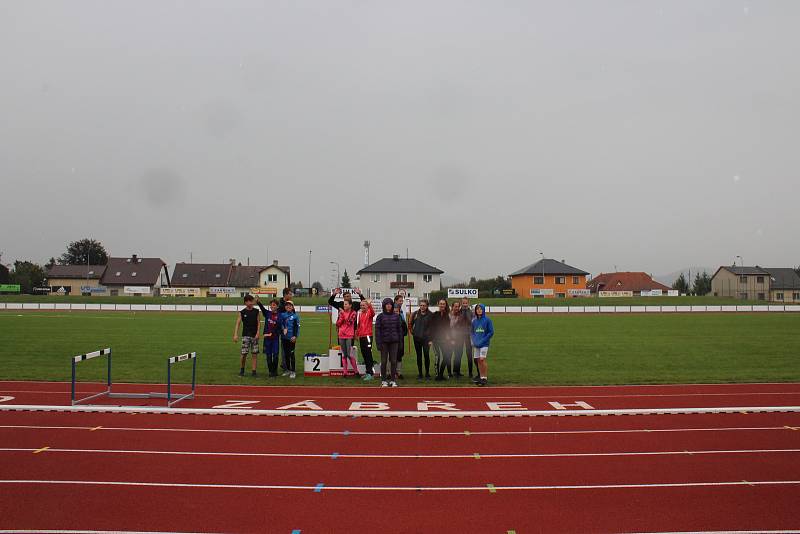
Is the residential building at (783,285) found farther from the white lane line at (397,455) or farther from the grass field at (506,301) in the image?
the white lane line at (397,455)

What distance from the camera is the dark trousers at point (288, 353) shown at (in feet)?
44.4

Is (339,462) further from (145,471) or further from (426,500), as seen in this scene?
(145,471)

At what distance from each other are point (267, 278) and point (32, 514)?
76386mm

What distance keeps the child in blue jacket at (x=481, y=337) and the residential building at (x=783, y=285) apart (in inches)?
3479

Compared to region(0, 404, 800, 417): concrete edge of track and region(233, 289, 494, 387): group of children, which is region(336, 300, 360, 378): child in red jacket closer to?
region(233, 289, 494, 387): group of children

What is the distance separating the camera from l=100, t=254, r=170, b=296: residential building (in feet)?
265

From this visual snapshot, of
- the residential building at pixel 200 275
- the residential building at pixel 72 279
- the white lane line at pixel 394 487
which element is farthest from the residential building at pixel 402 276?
the white lane line at pixel 394 487

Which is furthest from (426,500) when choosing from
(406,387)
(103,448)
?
(406,387)

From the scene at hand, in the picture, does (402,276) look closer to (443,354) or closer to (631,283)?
(631,283)

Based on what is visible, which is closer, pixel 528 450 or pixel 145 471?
pixel 145 471

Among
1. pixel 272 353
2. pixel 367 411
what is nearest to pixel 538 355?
pixel 272 353

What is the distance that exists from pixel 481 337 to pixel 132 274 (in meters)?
80.4

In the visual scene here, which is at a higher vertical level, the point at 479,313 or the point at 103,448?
the point at 479,313

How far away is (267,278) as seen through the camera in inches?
Result: 3155
